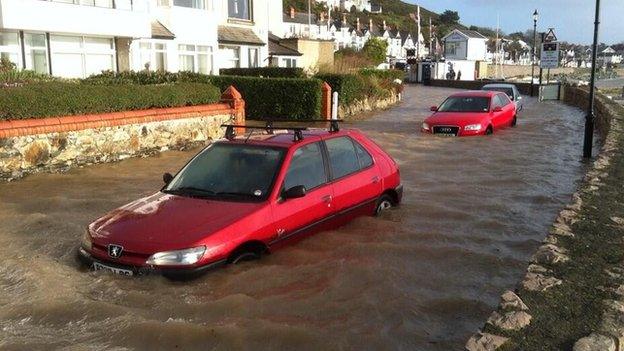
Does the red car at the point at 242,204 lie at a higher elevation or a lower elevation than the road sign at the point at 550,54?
lower

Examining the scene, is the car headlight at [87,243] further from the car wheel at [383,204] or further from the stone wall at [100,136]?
the stone wall at [100,136]

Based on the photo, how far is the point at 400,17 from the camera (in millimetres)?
180250

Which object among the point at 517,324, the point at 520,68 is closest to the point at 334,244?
the point at 517,324

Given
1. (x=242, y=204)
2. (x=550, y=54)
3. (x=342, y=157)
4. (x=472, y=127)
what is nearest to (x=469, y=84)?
(x=550, y=54)

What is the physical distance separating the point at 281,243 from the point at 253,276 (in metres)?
0.64

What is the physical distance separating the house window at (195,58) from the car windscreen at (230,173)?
23287mm

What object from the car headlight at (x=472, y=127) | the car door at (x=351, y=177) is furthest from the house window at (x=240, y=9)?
the car door at (x=351, y=177)

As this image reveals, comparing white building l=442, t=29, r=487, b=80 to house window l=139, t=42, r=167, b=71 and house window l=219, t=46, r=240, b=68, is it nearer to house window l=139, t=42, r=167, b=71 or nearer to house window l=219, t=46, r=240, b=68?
house window l=219, t=46, r=240, b=68

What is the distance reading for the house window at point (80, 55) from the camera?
23.5m

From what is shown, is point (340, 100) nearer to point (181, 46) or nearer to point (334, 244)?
point (181, 46)

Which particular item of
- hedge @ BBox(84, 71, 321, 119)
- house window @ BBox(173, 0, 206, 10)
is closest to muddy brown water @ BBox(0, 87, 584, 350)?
hedge @ BBox(84, 71, 321, 119)

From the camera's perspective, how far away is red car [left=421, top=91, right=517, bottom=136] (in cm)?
1766

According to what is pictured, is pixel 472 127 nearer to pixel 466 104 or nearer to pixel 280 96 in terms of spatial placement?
pixel 466 104

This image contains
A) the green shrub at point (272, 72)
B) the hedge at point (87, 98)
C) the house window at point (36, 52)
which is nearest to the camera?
the hedge at point (87, 98)
